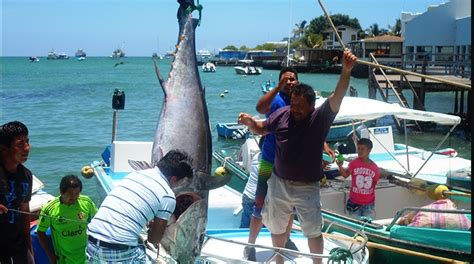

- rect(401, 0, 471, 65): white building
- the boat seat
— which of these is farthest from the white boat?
rect(401, 0, 471, 65): white building

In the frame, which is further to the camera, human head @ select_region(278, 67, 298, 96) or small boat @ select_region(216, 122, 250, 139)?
small boat @ select_region(216, 122, 250, 139)

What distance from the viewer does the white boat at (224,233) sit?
4113mm

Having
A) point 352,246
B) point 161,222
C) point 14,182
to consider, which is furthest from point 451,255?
point 14,182

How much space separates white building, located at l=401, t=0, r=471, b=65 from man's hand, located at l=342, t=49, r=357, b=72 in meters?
31.2

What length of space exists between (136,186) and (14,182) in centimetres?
87

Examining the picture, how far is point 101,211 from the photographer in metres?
3.38

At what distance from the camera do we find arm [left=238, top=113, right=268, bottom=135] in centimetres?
421

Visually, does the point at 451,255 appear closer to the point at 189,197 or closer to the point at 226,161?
the point at 189,197

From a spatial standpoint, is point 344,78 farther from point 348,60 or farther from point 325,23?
point 325,23

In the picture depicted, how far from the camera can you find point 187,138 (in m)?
4.09

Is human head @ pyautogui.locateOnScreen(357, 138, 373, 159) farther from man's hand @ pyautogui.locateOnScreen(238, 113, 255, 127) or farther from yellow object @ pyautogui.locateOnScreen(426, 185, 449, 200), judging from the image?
man's hand @ pyautogui.locateOnScreen(238, 113, 255, 127)

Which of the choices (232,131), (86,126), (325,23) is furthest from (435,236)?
(325,23)

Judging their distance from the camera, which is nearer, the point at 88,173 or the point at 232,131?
the point at 88,173

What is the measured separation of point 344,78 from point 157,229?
1587 millimetres
